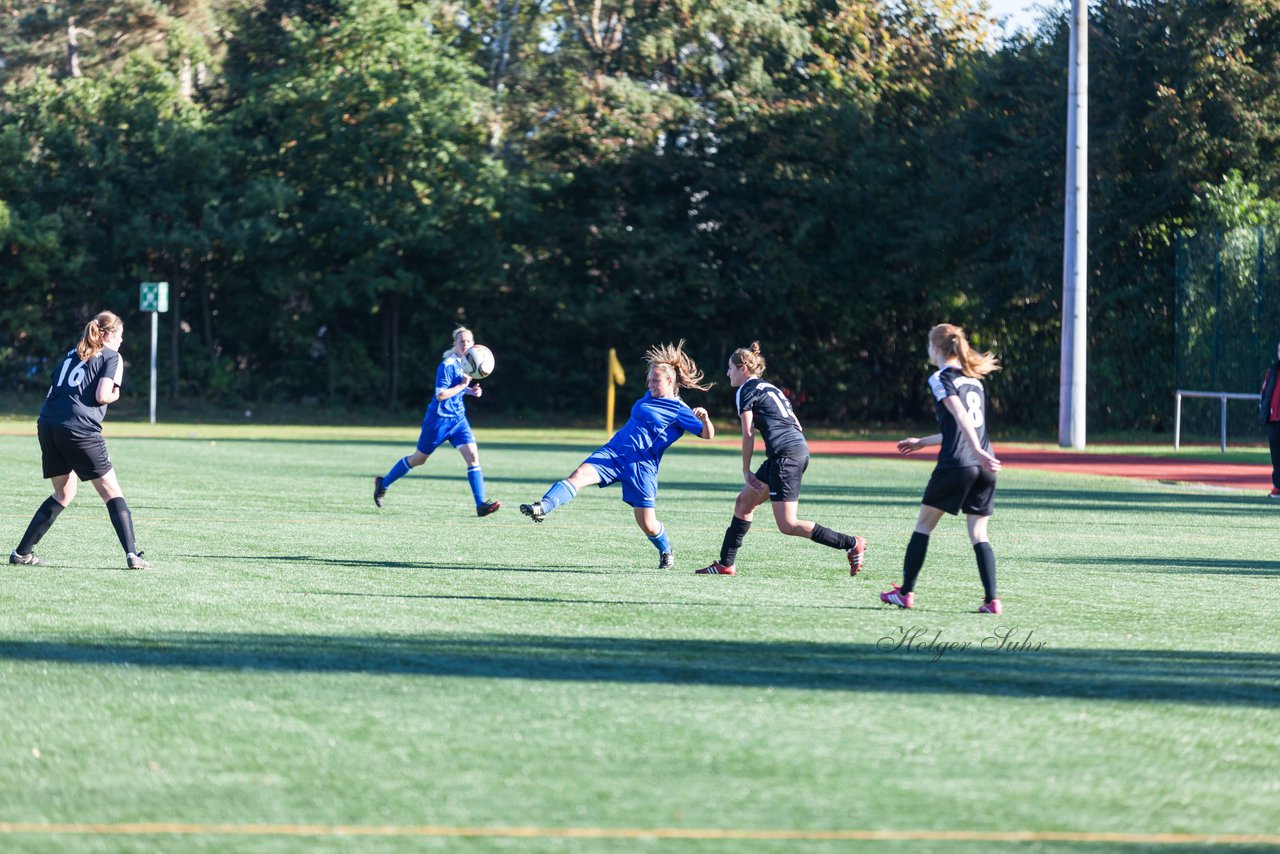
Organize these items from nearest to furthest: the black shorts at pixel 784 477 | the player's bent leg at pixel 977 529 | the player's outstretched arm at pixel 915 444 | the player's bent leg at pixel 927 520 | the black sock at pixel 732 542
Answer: the player's bent leg at pixel 977 529
the player's bent leg at pixel 927 520
the player's outstretched arm at pixel 915 444
the black shorts at pixel 784 477
the black sock at pixel 732 542

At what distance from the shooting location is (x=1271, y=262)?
2956 cm

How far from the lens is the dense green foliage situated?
37.9 meters

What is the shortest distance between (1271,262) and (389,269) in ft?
65.0

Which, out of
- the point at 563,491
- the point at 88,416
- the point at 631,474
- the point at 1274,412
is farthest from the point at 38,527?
the point at 1274,412

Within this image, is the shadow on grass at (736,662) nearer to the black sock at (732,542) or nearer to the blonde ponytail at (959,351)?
the blonde ponytail at (959,351)

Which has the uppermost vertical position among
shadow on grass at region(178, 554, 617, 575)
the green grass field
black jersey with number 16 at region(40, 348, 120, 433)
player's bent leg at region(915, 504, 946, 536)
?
black jersey with number 16 at region(40, 348, 120, 433)

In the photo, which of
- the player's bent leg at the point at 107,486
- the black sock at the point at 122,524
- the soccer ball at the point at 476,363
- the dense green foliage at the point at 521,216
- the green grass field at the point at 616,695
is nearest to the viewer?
the green grass field at the point at 616,695

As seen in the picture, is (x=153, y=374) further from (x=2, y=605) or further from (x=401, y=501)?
(x=2, y=605)

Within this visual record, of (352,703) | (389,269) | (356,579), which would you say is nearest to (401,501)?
(356,579)

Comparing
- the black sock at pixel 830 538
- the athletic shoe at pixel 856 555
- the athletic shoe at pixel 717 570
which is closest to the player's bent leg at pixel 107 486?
the athletic shoe at pixel 717 570

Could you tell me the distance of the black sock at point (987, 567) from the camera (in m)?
8.81

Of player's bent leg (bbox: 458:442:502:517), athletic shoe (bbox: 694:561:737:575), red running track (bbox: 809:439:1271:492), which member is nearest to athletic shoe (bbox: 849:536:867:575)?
athletic shoe (bbox: 694:561:737:575)

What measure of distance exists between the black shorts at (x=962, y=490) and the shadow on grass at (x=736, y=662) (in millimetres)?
1028
